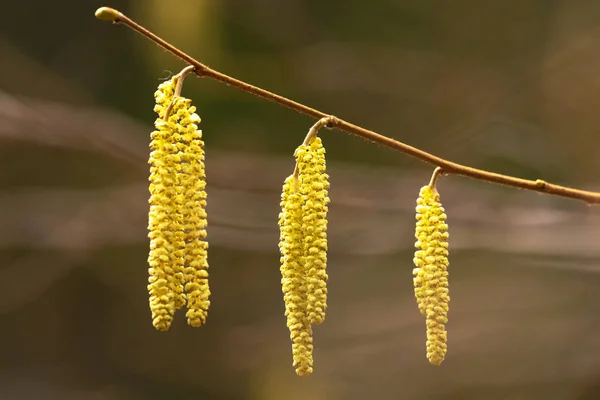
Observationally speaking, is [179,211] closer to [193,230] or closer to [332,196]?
[193,230]

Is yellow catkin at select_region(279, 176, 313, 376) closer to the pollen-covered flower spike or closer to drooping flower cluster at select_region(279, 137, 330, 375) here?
drooping flower cluster at select_region(279, 137, 330, 375)

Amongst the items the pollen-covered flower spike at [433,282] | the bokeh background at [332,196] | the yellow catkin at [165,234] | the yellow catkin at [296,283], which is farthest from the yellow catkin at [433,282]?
the bokeh background at [332,196]

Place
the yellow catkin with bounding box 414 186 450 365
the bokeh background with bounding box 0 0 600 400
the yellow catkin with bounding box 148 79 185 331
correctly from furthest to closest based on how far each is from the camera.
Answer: the bokeh background with bounding box 0 0 600 400
the yellow catkin with bounding box 414 186 450 365
the yellow catkin with bounding box 148 79 185 331

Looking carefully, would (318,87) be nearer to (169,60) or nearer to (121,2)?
(169,60)

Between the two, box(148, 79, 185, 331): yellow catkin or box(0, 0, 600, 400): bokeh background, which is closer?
box(148, 79, 185, 331): yellow catkin

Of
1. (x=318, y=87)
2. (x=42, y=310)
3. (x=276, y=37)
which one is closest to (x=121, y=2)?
(x=276, y=37)

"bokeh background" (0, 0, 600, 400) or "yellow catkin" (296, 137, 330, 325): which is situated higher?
"bokeh background" (0, 0, 600, 400)

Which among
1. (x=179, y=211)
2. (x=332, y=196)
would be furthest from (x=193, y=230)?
(x=332, y=196)

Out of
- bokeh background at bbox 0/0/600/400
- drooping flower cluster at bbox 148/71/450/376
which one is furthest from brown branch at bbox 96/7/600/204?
bokeh background at bbox 0/0/600/400
